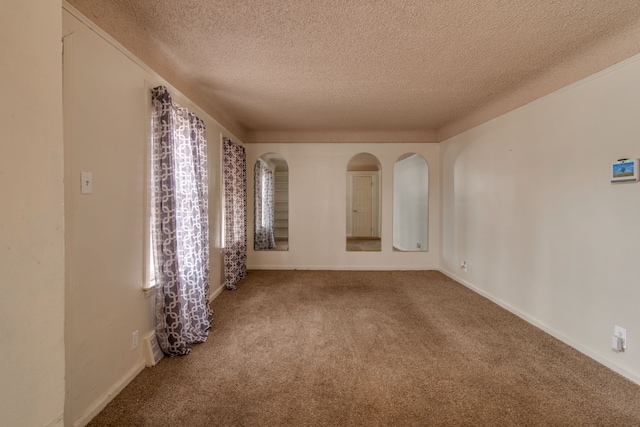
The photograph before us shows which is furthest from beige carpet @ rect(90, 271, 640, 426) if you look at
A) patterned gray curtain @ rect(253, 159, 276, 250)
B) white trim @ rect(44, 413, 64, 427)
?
patterned gray curtain @ rect(253, 159, 276, 250)

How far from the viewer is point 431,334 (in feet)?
8.27

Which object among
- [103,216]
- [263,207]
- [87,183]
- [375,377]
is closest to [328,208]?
[263,207]

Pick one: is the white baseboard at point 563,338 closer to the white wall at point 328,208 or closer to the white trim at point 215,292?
the white wall at point 328,208

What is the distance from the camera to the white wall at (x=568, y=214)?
1940mm

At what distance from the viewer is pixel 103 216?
5.28ft

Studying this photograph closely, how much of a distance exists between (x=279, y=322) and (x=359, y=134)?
3.44 metres

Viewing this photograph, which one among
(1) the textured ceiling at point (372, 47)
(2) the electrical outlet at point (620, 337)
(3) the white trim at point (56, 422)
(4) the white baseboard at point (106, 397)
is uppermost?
(1) the textured ceiling at point (372, 47)

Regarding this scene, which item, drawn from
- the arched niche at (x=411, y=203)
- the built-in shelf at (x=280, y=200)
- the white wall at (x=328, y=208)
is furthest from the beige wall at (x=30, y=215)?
the built-in shelf at (x=280, y=200)

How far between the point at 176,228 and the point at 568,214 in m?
3.39

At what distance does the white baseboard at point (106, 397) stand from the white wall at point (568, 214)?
352 centimetres

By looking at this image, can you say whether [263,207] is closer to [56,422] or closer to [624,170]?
[624,170]

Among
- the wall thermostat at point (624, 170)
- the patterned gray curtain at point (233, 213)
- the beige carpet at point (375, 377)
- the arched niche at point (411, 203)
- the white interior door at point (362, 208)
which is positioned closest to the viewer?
the beige carpet at point (375, 377)

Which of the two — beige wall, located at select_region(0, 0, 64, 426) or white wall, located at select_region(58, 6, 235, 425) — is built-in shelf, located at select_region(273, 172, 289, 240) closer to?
white wall, located at select_region(58, 6, 235, 425)

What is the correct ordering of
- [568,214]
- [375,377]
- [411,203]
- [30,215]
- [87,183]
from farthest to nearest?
1. [411,203]
2. [568,214]
3. [375,377]
4. [87,183]
5. [30,215]
